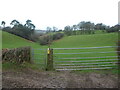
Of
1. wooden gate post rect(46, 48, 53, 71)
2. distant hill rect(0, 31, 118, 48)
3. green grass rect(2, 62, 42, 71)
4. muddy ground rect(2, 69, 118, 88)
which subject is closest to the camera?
muddy ground rect(2, 69, 118, 88)

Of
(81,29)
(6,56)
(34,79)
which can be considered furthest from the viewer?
(81,29)

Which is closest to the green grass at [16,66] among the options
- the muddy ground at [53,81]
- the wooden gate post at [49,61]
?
the wooden gate post at [49,61]

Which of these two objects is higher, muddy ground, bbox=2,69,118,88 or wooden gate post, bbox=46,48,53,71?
wooden gate post, bbox=46,48,53,71

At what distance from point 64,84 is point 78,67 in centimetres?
251

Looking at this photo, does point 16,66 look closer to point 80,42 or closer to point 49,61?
point 49,61

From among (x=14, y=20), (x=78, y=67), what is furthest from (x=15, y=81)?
(x=14, y=20)

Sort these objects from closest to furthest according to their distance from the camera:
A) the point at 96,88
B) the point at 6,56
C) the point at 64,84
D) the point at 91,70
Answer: the point at 96,88 < the point at 64,84 < the point at 91,70 < the point at 6,56

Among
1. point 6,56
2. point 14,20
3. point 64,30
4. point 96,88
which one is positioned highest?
point 14,20

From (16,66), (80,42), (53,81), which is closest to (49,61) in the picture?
(16,66)

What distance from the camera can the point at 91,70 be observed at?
7012 mm

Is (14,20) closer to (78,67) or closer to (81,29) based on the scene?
(81,29)

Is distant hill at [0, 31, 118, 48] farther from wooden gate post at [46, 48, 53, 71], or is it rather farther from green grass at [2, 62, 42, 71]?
wooden gate post at [46, 48, 53, 71]

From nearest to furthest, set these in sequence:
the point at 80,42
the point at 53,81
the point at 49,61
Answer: the point at 53,81 < the point at 49,61 < the point at 80,42

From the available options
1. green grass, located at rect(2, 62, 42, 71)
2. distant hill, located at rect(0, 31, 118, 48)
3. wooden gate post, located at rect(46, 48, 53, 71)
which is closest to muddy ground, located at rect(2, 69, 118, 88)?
green grass, located at rect(2, 62, 42, 71)
